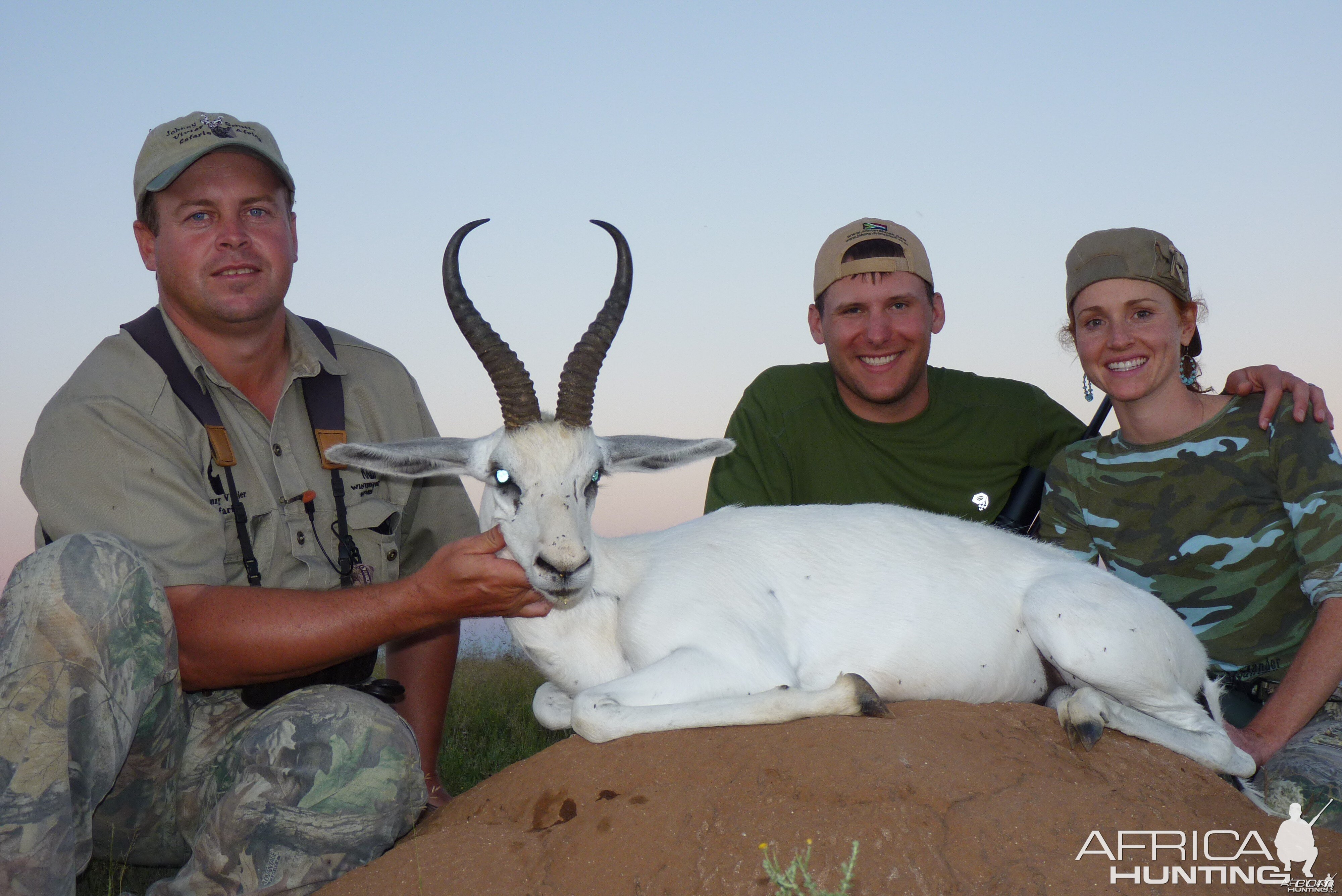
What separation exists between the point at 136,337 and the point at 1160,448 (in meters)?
5.88

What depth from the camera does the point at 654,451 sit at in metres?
5.71

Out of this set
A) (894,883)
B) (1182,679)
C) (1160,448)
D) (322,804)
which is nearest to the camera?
(894,883)

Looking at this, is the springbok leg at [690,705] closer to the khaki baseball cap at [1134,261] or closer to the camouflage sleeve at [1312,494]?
the camouflage sleeve at [1312,494]

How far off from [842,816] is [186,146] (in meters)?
5.00

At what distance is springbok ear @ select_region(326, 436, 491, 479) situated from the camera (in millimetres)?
5371

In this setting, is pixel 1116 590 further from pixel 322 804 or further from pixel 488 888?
pixel 322 804

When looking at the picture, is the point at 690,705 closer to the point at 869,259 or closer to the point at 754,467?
the point at 754,467

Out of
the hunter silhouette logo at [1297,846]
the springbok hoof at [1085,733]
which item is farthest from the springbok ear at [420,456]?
the hunter silhouette logo at [1297,846]

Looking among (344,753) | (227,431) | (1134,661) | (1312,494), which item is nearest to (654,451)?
(344,753)

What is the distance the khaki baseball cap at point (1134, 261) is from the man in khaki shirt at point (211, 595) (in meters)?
3.92

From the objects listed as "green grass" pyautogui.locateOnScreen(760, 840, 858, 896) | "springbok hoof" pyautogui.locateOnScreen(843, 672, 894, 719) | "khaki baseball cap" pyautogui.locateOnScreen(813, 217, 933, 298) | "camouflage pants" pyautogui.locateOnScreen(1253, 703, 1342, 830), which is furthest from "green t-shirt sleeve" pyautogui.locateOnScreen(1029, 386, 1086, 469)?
"green grass" pyautogui.locateOnScreen(760, 840, 858, 896)

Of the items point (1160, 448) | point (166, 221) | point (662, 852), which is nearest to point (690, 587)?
point (662, 852)

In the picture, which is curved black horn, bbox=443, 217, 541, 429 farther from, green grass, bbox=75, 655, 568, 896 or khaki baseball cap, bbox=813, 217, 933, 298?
khaki baseball cap, bbox=813, 217, 933, 298

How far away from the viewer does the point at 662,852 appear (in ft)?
12.4
